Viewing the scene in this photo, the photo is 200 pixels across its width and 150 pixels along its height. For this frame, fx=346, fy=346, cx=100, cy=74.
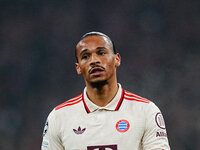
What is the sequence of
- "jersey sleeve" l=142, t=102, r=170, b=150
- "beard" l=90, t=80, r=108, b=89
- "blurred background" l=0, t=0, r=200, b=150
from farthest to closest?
"blurred background" l=0, t=0, r=200, b=150 → "beard" l=90, t=80, r=108, b=89 → "jersey sleeve" l=142, t=102, r=170, b=150

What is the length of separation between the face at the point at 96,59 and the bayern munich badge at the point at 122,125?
34cm

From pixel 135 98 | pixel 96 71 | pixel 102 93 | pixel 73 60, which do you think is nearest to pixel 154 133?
pixel 135 98

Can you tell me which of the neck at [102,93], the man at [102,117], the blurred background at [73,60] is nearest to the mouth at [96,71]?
the man at [102,117]

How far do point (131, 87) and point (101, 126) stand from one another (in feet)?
15.3

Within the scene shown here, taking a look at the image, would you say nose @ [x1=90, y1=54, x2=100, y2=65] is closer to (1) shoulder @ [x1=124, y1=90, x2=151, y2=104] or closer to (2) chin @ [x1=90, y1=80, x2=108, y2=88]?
(2) chin @ [x1=90, y1=80, x2=108, y2=88]

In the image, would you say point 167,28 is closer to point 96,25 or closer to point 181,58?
point 181,58

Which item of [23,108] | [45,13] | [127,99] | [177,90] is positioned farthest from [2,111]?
[127,99]

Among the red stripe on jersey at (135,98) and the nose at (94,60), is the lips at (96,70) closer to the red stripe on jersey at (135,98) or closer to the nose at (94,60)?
the nose at (94,60)

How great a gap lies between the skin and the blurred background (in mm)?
4313

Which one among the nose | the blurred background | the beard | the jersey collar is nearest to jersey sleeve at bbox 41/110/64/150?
the jersey collar

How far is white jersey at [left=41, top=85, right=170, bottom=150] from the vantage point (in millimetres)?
2516

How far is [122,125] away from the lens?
2.57 meters

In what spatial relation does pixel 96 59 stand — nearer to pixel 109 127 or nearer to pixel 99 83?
pixel 99 83

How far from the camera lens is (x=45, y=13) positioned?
7672mm
